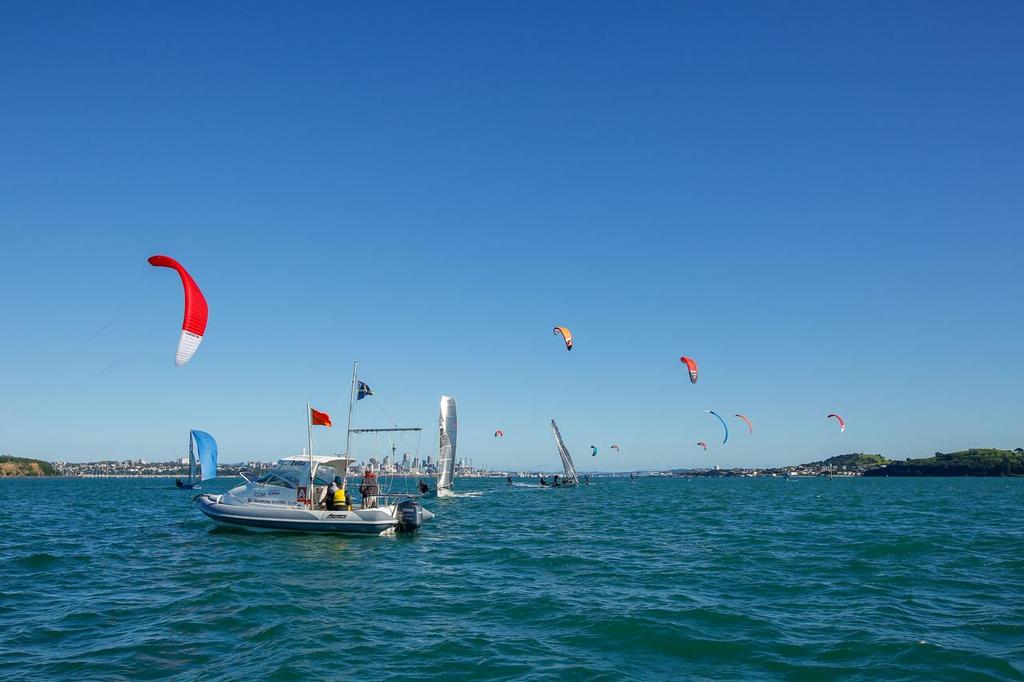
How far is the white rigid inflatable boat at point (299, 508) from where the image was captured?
27719 millimetres

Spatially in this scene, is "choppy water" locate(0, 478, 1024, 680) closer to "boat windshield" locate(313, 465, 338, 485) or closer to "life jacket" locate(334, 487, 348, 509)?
"life jacket" locate(334, 487, 348, 509)

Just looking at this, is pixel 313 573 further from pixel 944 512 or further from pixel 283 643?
pixel 944 512

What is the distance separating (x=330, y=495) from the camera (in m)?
28.4

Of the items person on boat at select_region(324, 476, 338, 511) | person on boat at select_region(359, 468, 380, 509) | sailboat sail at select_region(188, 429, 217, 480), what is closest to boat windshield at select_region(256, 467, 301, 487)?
person on boat at select_region(324, 476, 338, 511)

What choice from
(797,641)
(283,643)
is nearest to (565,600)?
(797,641)

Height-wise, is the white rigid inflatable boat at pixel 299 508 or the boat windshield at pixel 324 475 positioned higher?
the boat windshield at pixel 324 475

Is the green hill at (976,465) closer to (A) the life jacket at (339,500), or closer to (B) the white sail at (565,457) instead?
(B) the white sail at (565,457)

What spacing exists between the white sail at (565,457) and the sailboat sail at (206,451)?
45643 millimetres

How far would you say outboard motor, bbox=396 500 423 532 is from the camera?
29.2 meters

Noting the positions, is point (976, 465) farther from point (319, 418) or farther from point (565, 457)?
point (319, 418)

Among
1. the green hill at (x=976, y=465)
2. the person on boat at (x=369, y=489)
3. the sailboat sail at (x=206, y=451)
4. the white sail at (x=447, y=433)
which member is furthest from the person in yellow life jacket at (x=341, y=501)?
the green hill at (x=976, y=465)

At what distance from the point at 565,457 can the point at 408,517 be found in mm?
55387

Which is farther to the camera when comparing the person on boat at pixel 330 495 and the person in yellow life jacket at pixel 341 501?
the person on boat at pixel 330 495

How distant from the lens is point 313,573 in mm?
19766
